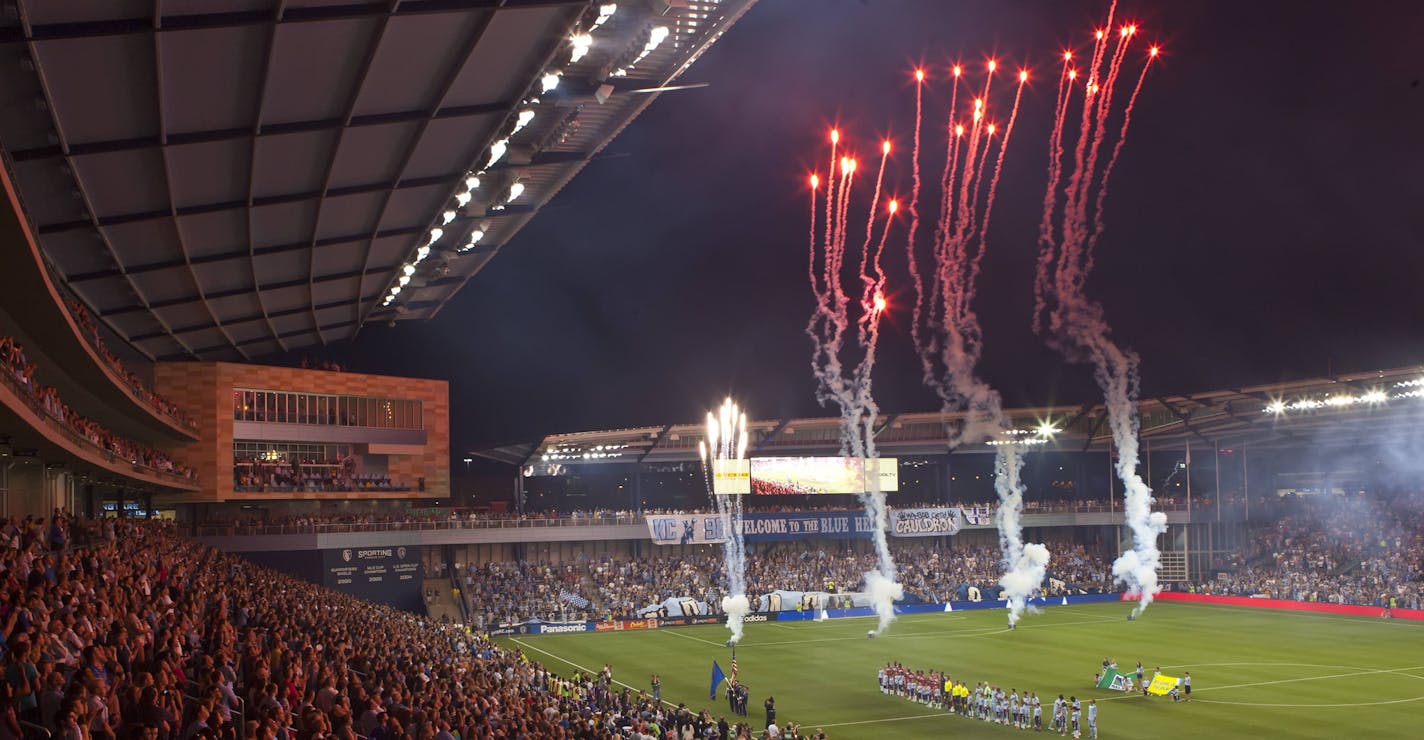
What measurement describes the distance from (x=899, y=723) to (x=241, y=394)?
39338 mm

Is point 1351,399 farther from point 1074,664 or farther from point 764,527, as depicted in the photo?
point 764,527

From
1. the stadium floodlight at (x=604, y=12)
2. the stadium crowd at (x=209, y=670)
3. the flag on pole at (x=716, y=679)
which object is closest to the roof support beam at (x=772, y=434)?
the flag on pole at (x=716, y=679)

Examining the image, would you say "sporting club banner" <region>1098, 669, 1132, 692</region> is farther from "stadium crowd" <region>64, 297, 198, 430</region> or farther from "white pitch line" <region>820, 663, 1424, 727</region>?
"stadium crowd" <region>64, 297, 198, 430</region>

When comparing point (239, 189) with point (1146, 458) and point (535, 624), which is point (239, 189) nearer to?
point (535, 624)

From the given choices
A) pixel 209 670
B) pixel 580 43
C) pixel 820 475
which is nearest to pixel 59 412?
pixel 580 43

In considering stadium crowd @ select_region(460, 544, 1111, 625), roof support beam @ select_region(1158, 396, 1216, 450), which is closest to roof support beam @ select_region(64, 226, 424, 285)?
stadium crowd @ select_region(460, 544, 1111, 625)

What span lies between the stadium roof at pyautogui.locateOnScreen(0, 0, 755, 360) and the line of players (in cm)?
2139

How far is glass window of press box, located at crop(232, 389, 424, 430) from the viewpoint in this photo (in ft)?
209

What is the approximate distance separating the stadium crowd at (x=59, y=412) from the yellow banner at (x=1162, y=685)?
35823mm

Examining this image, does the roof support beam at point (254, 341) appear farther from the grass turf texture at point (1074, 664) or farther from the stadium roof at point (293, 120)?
the grass turf texture at point (1074, 664)

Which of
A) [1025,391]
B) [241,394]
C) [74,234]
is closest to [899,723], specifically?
[74,234]

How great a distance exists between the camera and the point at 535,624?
6712cm

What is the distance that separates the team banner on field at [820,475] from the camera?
8006 centimetres

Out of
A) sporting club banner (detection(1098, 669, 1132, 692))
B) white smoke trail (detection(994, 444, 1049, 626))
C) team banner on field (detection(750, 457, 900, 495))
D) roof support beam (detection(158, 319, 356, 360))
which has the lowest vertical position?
sporting club banner (detection(1098, 669, 1132, 692))
